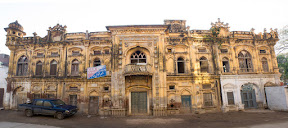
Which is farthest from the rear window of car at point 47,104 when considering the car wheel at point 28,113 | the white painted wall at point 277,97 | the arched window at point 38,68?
the white painted wall at point 277,97

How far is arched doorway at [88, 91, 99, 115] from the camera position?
1546 centimetres

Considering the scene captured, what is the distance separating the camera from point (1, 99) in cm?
1755

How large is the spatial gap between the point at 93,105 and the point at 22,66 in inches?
451

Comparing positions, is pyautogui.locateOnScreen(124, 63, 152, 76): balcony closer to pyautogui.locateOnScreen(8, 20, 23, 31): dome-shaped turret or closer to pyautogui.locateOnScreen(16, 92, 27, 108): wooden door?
pyautogui.locateOnScreen(16, 92, 27, 108): wooden door

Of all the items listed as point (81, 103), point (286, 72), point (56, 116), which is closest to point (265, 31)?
point (286, 72)

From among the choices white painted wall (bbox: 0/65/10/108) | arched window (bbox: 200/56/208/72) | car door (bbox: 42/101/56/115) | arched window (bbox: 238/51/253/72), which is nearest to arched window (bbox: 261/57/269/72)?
arched window (bbox: 238/51/253/72)

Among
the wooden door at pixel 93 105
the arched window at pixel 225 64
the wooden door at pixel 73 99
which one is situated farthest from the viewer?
the arched window at pixel 225 64

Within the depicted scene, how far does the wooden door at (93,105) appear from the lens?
15461mm

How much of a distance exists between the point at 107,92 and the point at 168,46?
918cm

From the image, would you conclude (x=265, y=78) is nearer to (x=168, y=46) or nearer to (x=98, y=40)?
(x=168, y=46)

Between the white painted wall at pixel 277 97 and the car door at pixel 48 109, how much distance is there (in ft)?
77.8

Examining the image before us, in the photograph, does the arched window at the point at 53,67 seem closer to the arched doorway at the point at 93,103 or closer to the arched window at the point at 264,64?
the arched doorway at the point at 93,103

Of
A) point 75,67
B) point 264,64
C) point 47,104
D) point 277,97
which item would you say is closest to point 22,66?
point 75,67

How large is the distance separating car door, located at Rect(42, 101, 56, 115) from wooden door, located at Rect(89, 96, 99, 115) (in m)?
3.83
